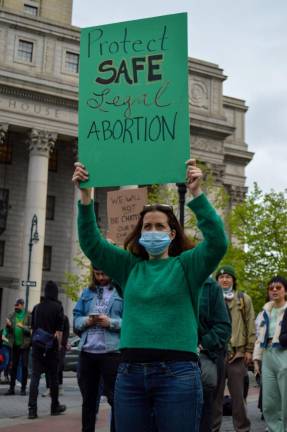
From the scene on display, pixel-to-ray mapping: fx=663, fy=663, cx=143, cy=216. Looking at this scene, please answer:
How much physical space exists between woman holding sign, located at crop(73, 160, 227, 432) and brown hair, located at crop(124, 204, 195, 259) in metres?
0.01

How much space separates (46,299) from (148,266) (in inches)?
293

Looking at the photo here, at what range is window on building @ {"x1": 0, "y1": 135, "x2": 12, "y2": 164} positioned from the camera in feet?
141

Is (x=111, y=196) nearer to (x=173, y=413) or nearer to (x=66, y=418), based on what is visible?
(x=66, y=418)

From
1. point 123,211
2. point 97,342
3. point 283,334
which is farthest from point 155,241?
point 123,211

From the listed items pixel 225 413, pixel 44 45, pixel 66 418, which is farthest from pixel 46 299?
pixel 44 45

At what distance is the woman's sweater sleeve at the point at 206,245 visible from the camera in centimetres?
384

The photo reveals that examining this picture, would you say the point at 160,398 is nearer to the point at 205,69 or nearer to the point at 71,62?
the point at 71,62

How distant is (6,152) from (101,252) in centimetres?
4027

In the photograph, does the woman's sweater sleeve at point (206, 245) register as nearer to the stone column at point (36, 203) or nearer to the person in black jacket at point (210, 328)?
the person in black jacket at point (210, 328)

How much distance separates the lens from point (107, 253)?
13.7 ft

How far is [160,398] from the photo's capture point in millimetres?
3633

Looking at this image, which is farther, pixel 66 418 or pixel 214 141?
pixel 214 141

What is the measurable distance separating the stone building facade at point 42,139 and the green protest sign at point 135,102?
1203 inches

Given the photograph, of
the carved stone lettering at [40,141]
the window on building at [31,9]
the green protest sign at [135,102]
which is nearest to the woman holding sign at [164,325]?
the green protest sign at [135,102]
